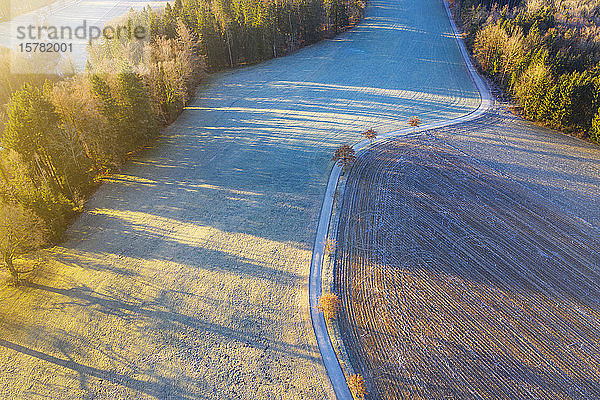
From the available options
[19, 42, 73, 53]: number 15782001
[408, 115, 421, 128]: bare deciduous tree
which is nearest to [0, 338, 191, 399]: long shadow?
[408, 115, 421, 128]: bare deciduous tree

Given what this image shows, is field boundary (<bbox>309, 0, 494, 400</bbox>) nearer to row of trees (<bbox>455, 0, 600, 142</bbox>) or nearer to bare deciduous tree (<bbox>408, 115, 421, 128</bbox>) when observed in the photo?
bare deciduous tree (<bbox>408, 115, 421, 128</bbox>)

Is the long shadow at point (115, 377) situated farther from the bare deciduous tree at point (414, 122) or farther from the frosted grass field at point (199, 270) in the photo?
the bare deciduous tree at point (414, 122)

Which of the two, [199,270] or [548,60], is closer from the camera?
[199,270]

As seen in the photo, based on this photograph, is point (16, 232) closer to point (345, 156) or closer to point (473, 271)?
point (345, 156)

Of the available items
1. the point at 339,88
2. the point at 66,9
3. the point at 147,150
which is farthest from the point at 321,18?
the point at 66,9

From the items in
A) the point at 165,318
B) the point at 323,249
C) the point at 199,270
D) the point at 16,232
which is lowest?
the point at 165,318

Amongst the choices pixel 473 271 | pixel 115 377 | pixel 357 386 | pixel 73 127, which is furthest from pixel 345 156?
pixel 73 127

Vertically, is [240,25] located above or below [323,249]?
above
